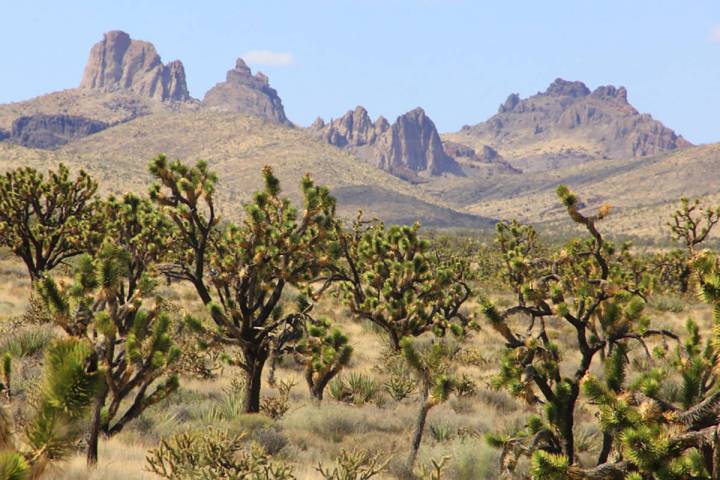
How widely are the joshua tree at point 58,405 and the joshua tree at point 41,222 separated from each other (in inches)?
653

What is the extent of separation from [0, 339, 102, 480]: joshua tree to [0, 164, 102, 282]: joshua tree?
16.6 m

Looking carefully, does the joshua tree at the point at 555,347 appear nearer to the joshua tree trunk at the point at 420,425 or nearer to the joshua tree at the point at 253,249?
the joshua tree trunk at the point at 420,425

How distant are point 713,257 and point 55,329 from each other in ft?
44.4

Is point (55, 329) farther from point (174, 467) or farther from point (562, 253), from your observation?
point (562, 253)

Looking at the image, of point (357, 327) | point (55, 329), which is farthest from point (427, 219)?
point (55, 329)

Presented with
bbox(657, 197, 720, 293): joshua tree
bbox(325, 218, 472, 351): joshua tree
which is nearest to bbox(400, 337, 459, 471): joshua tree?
bbox(325, 218, 472, 351): joshua tree

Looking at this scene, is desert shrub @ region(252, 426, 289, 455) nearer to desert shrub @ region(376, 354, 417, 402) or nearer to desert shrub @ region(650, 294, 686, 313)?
desert shrub @ region(376, 354, 417, 402)

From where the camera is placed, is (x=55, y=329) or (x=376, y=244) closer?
(x=55, y=329)

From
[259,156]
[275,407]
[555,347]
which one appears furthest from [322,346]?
[259,156]

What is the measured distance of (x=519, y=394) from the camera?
18.9 feet

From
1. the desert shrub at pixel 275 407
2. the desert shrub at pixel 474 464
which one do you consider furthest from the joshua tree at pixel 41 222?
the desert shrub at pixel 474 464

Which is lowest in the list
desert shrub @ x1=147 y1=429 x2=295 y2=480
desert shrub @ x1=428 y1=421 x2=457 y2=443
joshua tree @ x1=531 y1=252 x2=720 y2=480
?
desert shrub @ x1=428 y1=421 x2=457 y2=443

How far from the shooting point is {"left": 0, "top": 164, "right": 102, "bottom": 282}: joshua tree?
61.5ft

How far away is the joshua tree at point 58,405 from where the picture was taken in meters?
3.31
